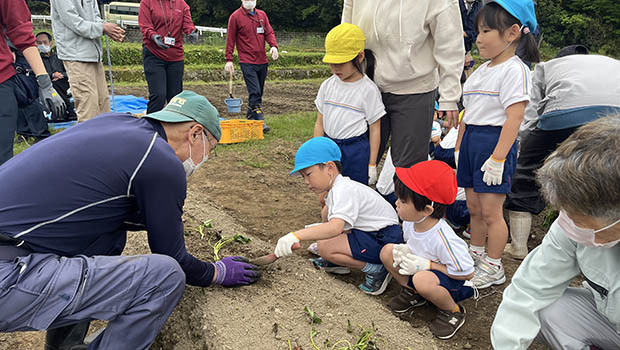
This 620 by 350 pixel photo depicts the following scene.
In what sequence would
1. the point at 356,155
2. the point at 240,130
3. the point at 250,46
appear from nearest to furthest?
the point at 356,155 → the point at 240,130 → the point at 250,46

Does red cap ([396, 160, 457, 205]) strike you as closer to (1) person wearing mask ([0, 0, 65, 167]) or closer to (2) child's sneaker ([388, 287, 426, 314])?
(2) child's sneaker ([388, 287, 426, 314])

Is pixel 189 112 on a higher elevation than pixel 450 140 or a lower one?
higher

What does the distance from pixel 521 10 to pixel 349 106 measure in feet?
4.27

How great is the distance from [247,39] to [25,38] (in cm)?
417

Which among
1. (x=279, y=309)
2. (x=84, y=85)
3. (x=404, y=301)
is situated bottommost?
(x=404, y=301)

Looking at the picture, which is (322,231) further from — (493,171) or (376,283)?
(493,171)

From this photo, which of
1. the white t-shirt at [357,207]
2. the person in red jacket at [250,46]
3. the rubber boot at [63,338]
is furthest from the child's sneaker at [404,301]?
the person in red jacket at [250,46]

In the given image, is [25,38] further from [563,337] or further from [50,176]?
[563,337]

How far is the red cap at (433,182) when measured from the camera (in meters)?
2.58

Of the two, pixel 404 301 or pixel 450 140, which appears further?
pixel 450 140

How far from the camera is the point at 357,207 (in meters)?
2.89

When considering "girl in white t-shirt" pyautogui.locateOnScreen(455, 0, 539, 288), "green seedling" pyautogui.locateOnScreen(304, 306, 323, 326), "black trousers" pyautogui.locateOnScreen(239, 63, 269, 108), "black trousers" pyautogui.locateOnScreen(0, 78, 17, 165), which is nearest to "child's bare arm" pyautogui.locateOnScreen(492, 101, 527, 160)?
"girl in white t-shirt" pyautogui.locateOnScreen(455, 0, 539, 288)

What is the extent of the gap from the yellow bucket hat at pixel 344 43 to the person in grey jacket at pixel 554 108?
150 cm

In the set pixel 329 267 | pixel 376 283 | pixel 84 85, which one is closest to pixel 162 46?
pixel 84 85
